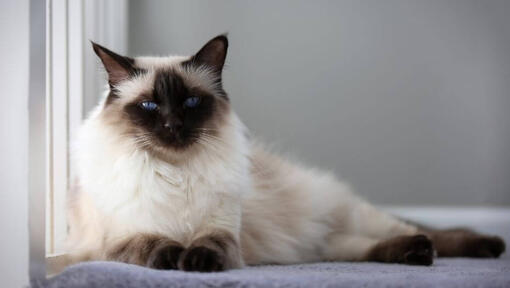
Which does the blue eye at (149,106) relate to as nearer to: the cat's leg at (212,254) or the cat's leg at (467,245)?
the cat's leg at (212,254)

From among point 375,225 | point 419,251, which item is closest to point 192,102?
point 419,251

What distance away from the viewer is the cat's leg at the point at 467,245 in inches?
73.6

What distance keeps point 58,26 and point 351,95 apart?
1.40m

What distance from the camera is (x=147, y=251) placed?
129cm

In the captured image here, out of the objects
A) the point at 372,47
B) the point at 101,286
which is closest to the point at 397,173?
the point at 372,47

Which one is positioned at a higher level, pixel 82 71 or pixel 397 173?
pixel 82 71

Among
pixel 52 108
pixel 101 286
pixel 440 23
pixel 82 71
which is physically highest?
pixel 440 23

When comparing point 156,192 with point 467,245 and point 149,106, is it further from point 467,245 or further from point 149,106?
point 467,245

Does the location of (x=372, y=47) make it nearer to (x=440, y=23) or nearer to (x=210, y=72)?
(x=440, y=23)

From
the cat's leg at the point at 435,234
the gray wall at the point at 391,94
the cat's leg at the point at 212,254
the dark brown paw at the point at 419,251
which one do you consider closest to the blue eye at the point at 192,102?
the cat's leg at the point at 212,254

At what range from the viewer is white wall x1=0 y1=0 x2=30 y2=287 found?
1117 mm

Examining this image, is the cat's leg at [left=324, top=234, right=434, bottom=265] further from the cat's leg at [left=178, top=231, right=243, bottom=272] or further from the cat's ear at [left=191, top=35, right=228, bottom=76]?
the cat's ear at [left=191, top=35, right=228, bottom=76]

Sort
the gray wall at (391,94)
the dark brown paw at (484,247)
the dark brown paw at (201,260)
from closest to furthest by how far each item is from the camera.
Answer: the dark brown paw at (201,260), the dark brown paw at (484,247), the gray wall at (391,94)

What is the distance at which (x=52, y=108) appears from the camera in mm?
1734
